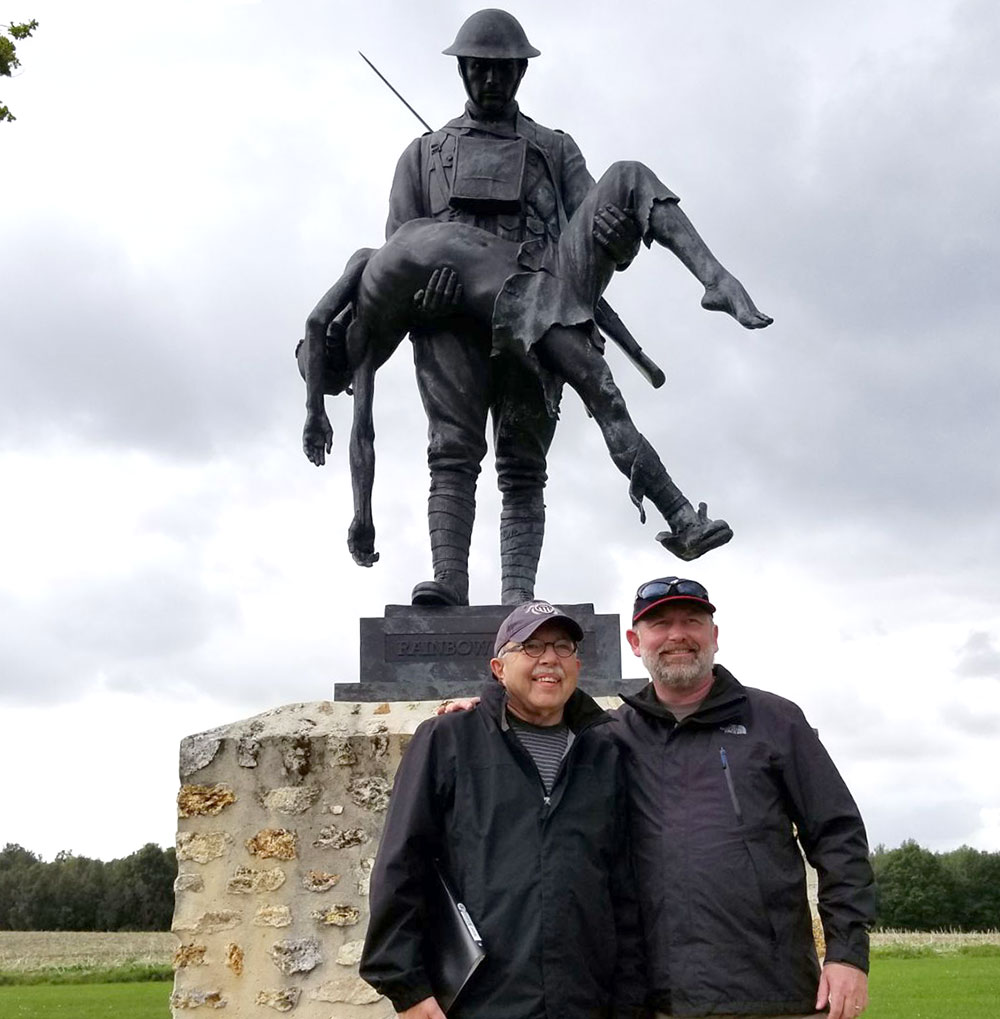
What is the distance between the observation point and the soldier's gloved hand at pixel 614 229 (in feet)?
16.5

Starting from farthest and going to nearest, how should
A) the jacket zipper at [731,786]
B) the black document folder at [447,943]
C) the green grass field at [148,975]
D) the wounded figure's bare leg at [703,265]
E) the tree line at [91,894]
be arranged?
1. the tree line at [91,894]
2. the green grass field at [148,975]
3. the wounded figure's bare leg at [703,265]
4. the jacket zipper at [731,786]
5. the black document folder at [447,943]

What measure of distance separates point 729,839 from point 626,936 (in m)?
0.31

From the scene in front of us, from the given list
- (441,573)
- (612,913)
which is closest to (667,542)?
(441,573)

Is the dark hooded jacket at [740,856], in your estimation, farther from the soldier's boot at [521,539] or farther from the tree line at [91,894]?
the tree line at [91,894]

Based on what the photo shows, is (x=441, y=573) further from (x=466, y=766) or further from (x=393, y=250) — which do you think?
(x=466, y=766)

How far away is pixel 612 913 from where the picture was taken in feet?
9.25

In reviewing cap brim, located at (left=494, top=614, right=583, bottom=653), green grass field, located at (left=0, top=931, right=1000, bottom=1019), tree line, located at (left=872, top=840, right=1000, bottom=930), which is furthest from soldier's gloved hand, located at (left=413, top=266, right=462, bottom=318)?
Answer: tree line, located at (left=872, top=840, right=1000, bottom=930)

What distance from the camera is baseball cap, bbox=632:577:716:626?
307 centimetres

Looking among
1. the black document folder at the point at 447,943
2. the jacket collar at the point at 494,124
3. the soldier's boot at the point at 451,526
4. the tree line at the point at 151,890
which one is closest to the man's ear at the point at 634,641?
the black document folder at the point at 447,943

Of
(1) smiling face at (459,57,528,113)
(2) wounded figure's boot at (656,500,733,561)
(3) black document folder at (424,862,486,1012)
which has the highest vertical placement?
(1) smiling face at (459,57,528,113)

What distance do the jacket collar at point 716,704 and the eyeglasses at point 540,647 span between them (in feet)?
0.74

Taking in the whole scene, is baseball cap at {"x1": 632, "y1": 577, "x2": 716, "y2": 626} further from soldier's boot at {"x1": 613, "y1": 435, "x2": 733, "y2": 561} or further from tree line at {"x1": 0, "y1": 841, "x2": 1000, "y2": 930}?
tree line at {"x1": 0, "y1": 841, "x2": 1000, "y2": 930}

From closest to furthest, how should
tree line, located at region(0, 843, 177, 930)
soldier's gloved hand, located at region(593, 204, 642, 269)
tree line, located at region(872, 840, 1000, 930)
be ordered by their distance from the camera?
1. soldier's gloved hand, located at region(593, 204, 642, 269)
2. tree line, located at region(0, 843, 177, 930)
3. tree line, located at region(872, 840, 1000, 930)

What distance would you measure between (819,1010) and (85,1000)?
1709 centimetres
